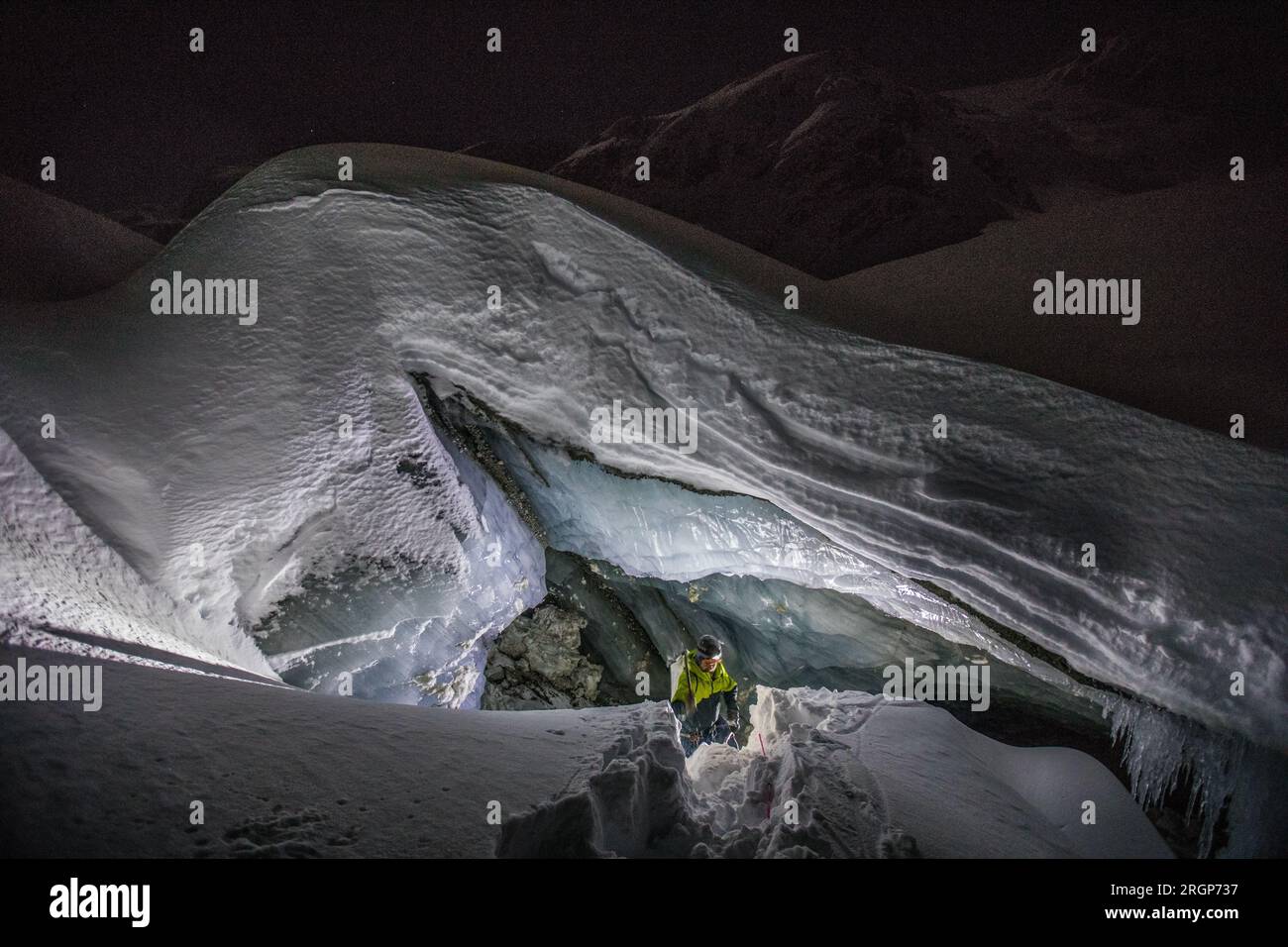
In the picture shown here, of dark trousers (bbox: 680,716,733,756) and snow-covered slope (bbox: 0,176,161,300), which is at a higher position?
snow-covered slope (bbox: 0,176,161,300)

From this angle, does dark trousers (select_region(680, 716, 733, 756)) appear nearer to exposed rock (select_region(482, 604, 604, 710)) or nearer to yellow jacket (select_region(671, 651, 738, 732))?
yellow jacket (select_region(671, 651, 738, 732))

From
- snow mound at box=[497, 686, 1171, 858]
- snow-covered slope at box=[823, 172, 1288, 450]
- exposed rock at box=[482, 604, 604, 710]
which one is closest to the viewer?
snow mound at box=[497, 686, 1171, 858]

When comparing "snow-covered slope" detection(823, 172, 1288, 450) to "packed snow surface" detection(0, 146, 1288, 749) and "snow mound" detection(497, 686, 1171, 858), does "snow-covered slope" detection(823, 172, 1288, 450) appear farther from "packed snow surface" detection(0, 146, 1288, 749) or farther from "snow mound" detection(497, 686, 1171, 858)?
"snow mound" detection(497, 686, 1171, 858)

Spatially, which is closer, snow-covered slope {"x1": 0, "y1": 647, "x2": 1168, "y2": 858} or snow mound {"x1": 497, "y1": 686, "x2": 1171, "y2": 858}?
snow-covered slope {"x1": 0, "y1": 647, "x2": 1168, "y2": 858}

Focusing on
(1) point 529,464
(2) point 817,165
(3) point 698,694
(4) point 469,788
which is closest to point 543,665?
(3) point 698,694

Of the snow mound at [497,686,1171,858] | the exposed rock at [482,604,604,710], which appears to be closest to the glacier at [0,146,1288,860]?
the snow mound at [497,686,1171,858]

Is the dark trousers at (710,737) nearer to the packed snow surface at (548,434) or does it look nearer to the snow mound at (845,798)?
the snow mound at (845,798)

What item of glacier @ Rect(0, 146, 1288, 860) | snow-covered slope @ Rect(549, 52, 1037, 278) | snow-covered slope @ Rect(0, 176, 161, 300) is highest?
snow-covered slope @ Rect(549, 52, 1037, 278)

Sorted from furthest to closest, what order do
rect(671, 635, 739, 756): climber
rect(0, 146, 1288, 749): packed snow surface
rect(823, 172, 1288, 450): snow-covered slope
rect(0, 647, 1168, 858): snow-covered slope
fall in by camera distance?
rect(671, 635, 739, 756): climber → rect(823, 172, 1288, 450): snow-covered slope → rect(0, 146, 1288, 749): packed snow surface → rect(0, 647, 1168, 858): snow-covered slope

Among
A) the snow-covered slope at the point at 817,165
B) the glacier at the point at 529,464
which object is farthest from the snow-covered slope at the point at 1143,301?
the snow-covered slope at the point at 817,165
